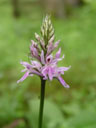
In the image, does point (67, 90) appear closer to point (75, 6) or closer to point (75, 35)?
point (75, 35)

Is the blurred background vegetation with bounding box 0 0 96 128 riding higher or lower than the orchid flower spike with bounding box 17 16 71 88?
higher

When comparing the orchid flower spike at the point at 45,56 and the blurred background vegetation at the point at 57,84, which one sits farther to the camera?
the blurred background vegetation at the point at 57,84

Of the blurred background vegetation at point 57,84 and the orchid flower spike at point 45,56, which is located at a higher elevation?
the blurred background vegetation at point 57,84

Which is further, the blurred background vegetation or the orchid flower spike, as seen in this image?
the blurred background vegetation
